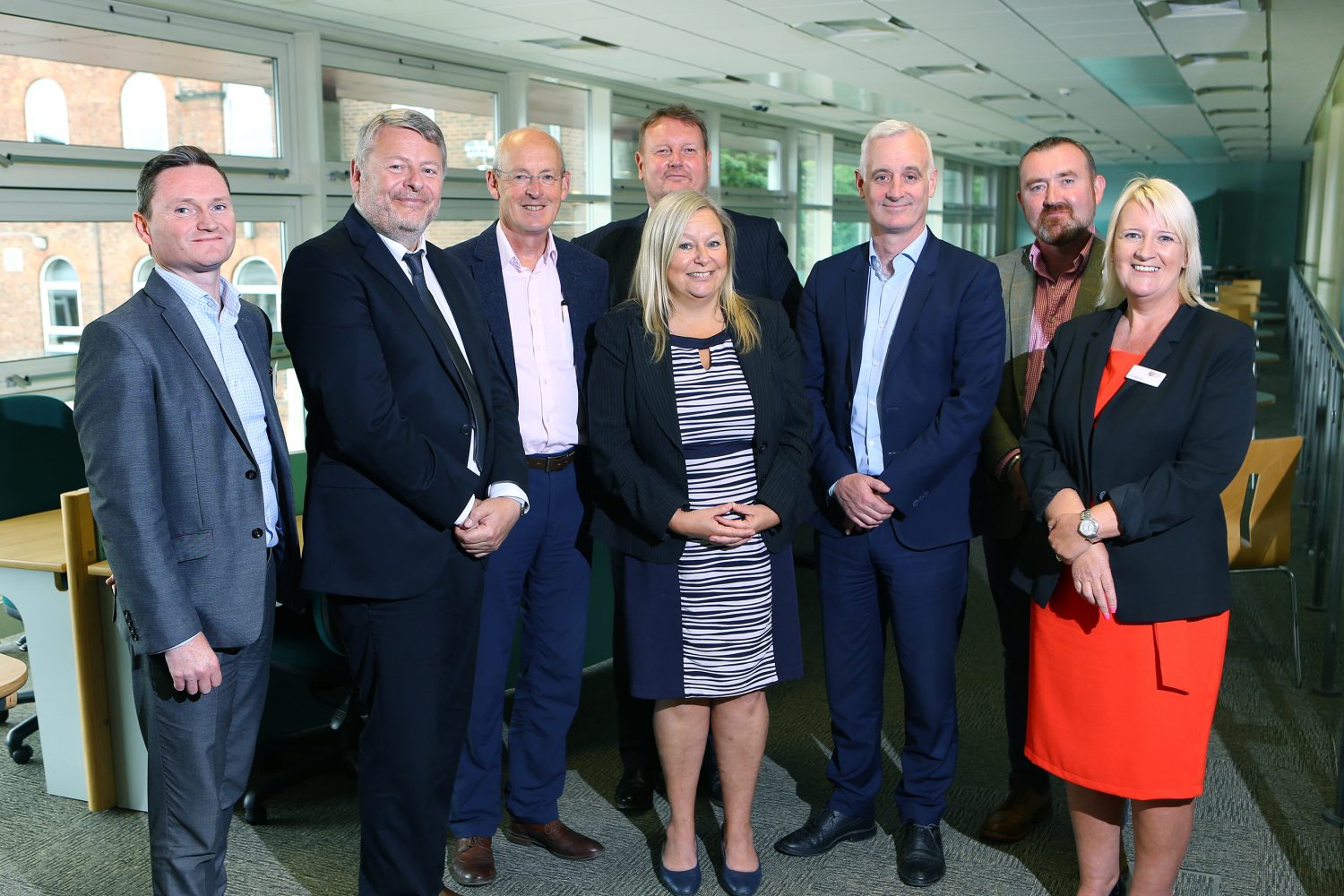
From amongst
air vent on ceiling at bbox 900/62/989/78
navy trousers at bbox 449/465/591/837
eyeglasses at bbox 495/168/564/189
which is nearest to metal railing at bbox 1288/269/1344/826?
navy trousers at bbox 449/465/591/837

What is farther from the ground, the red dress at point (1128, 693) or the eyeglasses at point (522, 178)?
the eyeglasses at point (522, 178)

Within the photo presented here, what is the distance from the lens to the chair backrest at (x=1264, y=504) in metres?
3.93

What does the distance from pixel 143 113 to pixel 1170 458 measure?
6080 mm

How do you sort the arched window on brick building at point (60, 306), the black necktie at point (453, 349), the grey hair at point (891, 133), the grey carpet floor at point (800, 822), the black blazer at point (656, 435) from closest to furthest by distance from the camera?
the black necktie at point (453, 349)
the black blazer at point (656, 435)
the grey hair at point (891, 133)
the grey carpet floor at point (800, 822)
the arched window on brick building at point (60, 306)

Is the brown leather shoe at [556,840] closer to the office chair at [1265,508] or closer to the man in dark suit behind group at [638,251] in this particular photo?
the man in dark suit behind group at [638,251]

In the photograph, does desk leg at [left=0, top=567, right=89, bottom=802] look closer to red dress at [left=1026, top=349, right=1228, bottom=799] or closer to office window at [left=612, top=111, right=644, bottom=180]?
red dress at [left=1026, top=349, right=1228, bottom=799]

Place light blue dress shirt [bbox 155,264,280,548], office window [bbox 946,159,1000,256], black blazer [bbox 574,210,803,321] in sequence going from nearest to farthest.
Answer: light blue dress shirt [bbox 155,264,280,548] → black blazer [bbox 574,210,803,321] → office window [bbox 946,159,1000,256]

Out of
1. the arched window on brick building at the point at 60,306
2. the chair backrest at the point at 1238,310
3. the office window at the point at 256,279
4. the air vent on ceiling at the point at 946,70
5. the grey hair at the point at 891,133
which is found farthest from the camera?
the chair backrest at the point at 1238,310

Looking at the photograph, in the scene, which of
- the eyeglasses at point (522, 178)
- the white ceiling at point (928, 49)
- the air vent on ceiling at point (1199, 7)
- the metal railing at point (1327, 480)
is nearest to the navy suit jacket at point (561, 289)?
the eyeglasses at point (522, 178)

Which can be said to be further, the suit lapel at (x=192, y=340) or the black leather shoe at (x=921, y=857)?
the black leather shoe at (x=921, y=857)

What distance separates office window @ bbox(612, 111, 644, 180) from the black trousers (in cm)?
925

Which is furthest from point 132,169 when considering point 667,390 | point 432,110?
point 667,390

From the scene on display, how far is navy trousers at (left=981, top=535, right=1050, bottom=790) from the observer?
2861 mm

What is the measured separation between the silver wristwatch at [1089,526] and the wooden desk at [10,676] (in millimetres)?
2155
